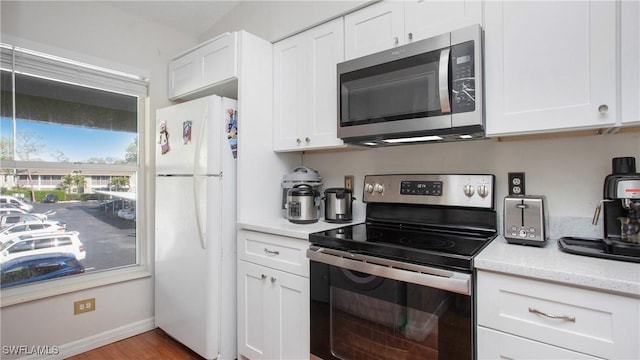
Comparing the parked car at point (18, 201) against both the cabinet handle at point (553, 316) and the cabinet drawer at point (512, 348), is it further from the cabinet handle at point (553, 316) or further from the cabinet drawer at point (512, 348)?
the cabinet handle at point (553, 316)

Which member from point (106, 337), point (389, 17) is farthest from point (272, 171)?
point (106, 337)

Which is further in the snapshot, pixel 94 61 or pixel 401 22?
pixel 94 61

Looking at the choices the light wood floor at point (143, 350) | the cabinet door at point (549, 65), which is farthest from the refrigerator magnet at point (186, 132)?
the cabinet door at point (549, 65)

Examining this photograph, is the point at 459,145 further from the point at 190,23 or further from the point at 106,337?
the point at 106,337

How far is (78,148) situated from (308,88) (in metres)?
1.74

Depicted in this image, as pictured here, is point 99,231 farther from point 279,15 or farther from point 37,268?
point 279,15

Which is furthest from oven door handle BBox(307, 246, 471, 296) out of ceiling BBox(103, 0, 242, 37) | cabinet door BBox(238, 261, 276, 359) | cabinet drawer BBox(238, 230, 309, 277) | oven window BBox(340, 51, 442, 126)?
ceiling BBox(103, 0, 242, 37)

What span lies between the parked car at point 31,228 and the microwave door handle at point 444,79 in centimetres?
259

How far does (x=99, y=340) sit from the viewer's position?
2229mm

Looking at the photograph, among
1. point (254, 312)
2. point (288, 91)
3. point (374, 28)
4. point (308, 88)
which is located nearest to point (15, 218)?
point (254, 312)

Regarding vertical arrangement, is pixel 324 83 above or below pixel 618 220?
above

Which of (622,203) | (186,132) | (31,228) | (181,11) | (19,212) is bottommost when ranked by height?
(31,228)

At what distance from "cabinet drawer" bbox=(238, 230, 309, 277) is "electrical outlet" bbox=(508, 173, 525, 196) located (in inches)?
41.2

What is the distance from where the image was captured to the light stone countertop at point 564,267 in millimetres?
880
